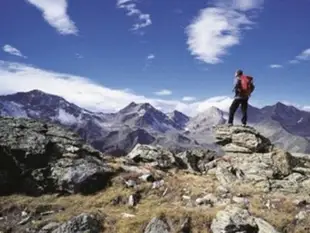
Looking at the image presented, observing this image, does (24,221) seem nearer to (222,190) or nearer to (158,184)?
(158,184)

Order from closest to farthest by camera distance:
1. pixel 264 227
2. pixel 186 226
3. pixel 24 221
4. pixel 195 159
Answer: pixel 264 227 → pixel 186 226 → pixel 24 221 → pixel 195 159

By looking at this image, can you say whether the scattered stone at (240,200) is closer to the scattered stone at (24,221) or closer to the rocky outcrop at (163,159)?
the rocky outcrop at (163,159)

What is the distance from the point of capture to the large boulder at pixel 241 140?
31.3 m

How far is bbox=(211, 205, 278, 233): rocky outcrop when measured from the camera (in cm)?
1888

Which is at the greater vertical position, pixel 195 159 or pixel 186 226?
pixel 195 159

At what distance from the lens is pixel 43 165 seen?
980 inches

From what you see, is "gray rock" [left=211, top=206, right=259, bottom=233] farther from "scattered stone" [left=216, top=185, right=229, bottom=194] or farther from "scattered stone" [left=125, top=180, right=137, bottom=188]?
"scattered stone" [left=125, top=180, right=137, bottom=188]

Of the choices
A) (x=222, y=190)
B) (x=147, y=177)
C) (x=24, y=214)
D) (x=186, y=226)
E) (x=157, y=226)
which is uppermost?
(x=147, y=177)

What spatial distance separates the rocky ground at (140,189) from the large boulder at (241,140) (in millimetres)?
112

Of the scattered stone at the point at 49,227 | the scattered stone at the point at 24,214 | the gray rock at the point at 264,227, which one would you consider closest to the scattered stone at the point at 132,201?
the scattered stone at the point at 49,227

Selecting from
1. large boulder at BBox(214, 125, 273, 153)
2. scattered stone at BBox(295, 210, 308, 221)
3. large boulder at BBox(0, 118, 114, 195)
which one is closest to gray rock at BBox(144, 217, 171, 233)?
large boulder at BBox(0, 118, 114, 195)

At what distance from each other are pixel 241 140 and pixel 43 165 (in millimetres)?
15870

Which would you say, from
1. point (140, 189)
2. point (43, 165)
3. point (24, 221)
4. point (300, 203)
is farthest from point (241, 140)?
point (24, 221)

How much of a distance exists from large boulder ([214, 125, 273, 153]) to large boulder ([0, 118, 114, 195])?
11.2 metres
